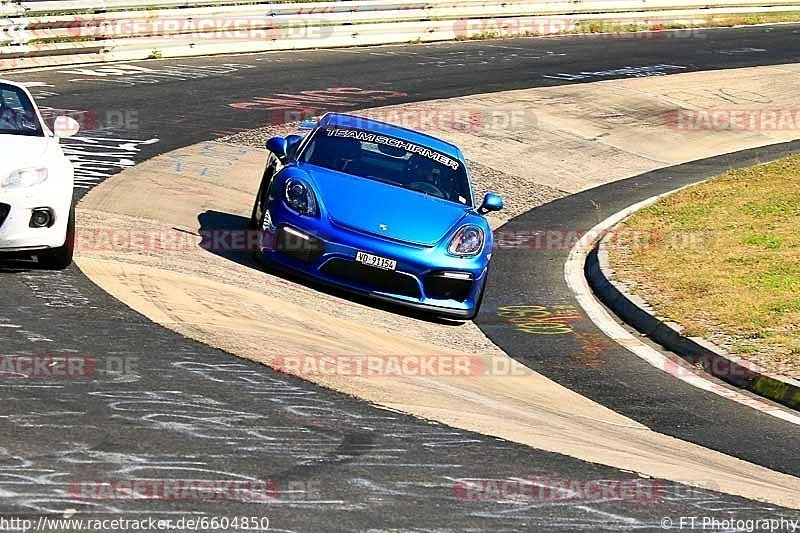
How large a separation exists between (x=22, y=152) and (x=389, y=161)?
3714mm

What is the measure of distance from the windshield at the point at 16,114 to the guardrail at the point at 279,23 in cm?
1143

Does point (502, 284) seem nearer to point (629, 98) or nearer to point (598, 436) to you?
point (598, 436)

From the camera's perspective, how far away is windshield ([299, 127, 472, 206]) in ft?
41.1

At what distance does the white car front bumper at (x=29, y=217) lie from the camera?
9750mm

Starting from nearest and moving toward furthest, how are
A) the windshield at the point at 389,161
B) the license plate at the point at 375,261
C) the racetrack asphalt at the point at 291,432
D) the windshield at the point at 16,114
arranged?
the racetrack asphalt at the point at 291,432
the windshield at the point at 16,114
the license plate at the point at 375,261
the windshield at the point at 389,161

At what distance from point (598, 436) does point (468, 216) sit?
3.97 m

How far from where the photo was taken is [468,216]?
39.5ft

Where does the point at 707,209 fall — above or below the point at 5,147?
below

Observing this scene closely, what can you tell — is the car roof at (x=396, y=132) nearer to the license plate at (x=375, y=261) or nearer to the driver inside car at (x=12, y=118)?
the license plate at (x=375, y=261)

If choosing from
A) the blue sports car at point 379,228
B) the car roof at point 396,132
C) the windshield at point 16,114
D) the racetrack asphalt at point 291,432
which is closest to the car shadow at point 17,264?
the racetrack asphalt at point 291,432

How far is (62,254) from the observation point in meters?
10.3

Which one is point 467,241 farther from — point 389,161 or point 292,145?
point 292,145

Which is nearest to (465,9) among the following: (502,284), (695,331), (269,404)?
(502,284)

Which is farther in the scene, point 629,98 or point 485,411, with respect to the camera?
point 629,98
